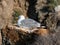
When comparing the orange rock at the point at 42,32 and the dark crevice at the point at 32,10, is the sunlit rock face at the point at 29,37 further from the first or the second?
the dark crevice at the point at 32,10

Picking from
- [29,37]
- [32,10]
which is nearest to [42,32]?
[29,37]

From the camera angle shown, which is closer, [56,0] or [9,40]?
[9,40]

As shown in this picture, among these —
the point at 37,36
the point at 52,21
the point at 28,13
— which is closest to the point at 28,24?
the point at 52,21

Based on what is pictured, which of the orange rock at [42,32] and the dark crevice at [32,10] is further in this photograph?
the dark crevice at [32,10]

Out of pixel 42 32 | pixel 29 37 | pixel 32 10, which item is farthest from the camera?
pixel 32 10

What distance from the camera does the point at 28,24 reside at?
839cm

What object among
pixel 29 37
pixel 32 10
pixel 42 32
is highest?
pixel 32 10

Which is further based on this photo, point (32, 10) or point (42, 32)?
point (32, 10)

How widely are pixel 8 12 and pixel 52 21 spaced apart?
7.05 feet

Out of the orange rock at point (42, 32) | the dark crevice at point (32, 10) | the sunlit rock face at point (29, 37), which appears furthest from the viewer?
the dark crevice at point (32, 10)

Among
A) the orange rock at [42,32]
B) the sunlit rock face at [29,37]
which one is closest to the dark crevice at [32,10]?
the sunlit rock face at [29,37]

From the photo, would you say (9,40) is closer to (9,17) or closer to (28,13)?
(9,17)

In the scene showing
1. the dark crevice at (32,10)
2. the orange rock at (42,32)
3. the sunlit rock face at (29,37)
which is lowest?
the sunlit rock face at (29,37)

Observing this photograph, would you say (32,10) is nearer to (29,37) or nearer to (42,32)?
(29,37)
